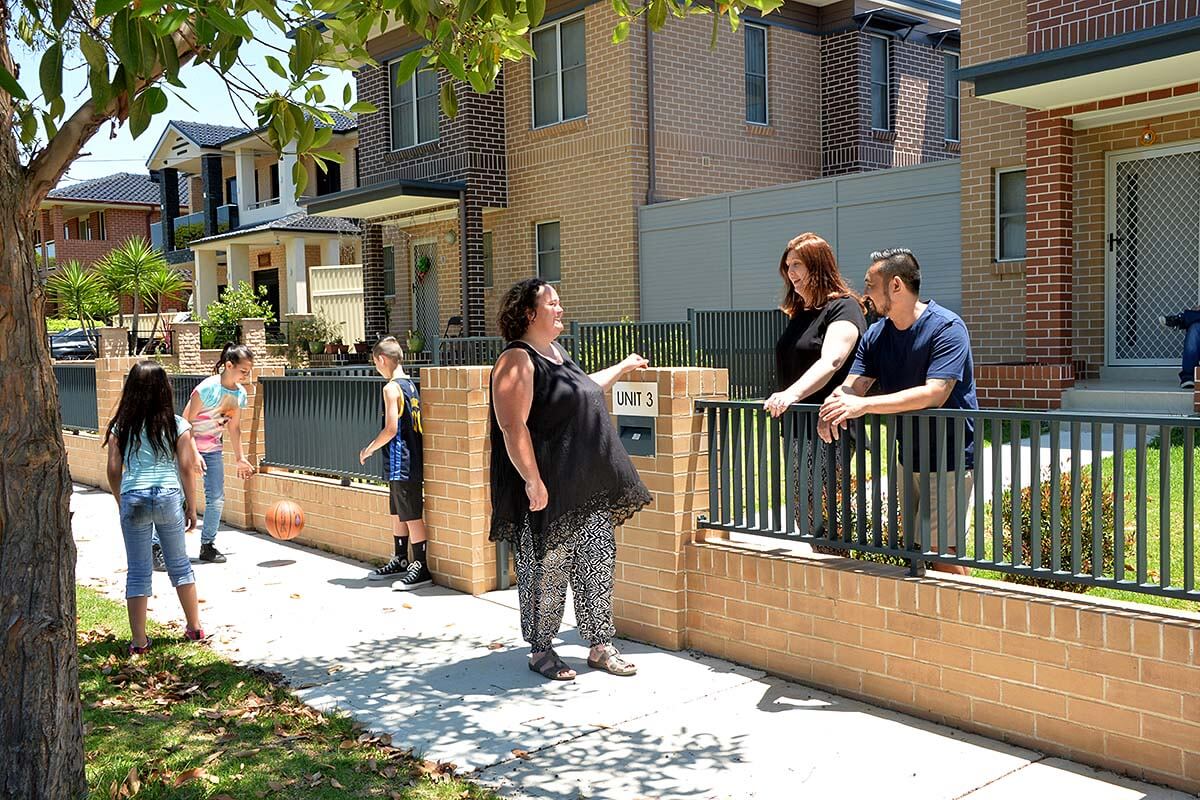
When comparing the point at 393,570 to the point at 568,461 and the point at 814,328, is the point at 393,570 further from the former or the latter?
the point at 814,328

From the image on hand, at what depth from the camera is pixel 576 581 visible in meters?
6.00

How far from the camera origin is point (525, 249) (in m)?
22.1

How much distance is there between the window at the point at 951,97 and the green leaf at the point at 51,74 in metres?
23.1

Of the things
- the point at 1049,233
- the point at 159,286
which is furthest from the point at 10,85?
the point at 159,286

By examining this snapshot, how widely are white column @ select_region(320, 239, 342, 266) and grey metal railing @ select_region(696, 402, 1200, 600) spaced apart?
1212 inches

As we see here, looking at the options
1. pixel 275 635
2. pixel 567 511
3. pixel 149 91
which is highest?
pixel 149 91

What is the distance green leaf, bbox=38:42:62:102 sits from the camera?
3.39 meters

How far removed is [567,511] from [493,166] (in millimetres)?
17371

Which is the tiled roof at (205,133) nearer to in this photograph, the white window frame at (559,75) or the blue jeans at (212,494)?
the white window frame at (559,75)

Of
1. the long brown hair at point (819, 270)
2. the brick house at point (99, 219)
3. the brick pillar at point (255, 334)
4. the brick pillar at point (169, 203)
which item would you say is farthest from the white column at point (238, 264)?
the long brown hair at point (819, 270)

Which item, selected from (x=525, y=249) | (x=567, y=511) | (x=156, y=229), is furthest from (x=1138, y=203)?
(x=156, y=229)

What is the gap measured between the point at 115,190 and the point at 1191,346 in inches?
2207

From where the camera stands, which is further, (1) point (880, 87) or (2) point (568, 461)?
(1) point (880, 87)

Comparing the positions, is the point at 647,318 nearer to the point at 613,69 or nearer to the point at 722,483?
the point at 613,69
